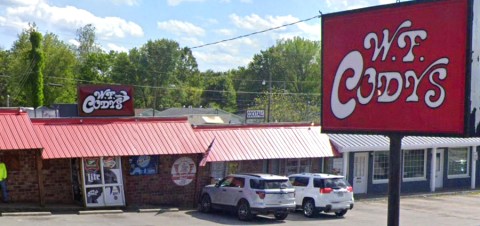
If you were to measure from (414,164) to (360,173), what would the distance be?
15.2 ft

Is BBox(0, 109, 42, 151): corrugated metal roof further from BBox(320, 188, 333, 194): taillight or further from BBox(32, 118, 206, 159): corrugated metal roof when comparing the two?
BBox(320, 188, 333, 194): taillight

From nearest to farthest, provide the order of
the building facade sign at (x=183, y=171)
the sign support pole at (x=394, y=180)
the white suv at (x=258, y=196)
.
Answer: the sign support pole at (x=394, y=180) → the white suv at (x=258, y=196) → the building facade sign at (x=183, y=171)

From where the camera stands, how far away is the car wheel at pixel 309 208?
88.8 ft

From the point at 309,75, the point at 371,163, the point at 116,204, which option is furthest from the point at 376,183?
the point at 309,75

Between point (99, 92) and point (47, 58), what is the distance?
42892mm

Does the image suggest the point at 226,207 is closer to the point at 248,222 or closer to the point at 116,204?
the point at 248,222

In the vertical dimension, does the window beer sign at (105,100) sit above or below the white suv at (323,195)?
above

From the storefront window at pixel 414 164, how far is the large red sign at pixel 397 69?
95.7 ft

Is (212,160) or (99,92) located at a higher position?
(99,92)

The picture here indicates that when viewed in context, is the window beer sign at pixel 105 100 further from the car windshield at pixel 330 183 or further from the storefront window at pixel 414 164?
the storefront window at pixel 414 164

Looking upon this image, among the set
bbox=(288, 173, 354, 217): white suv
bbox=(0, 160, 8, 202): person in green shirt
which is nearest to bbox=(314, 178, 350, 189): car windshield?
bbox=(288, 173, 354, 217): white suv

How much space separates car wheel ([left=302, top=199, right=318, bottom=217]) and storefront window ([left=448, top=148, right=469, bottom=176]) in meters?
16.6

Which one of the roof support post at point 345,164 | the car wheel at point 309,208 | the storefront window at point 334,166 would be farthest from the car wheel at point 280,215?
the roof support post at point 345,164

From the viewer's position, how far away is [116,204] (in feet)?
88.3
